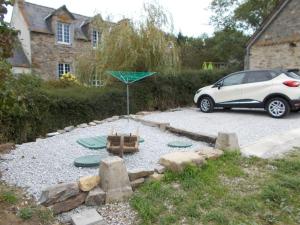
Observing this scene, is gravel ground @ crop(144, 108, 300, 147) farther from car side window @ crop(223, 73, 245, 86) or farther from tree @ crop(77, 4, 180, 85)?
tree @ crop(77, 4, 180, 85)

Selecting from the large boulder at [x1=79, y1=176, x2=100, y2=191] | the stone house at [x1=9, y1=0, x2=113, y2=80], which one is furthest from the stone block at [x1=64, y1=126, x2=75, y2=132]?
the stone house at [x1=9, y1=0, x2=113, y2=80]

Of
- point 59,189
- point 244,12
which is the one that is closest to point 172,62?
A: point 59,189

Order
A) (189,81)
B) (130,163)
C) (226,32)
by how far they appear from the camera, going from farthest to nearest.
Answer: (226,32) < (189,81) < (130,163)

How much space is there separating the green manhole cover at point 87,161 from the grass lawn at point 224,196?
3.55ft

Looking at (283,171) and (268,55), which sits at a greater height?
(268,55)

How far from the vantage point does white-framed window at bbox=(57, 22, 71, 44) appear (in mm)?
21859

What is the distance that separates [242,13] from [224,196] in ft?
77.7

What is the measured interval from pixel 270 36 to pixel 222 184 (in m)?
14.1

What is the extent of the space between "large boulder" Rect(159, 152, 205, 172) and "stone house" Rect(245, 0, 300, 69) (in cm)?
1268

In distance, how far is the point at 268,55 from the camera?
52.9 ft

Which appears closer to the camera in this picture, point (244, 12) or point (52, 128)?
point (52, 128)

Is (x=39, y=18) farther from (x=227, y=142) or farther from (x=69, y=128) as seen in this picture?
(x=227, y=142)

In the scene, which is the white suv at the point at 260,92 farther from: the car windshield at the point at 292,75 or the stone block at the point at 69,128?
the stone block at the point at 69,128

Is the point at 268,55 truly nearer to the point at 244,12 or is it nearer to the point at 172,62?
the point at 172,62
